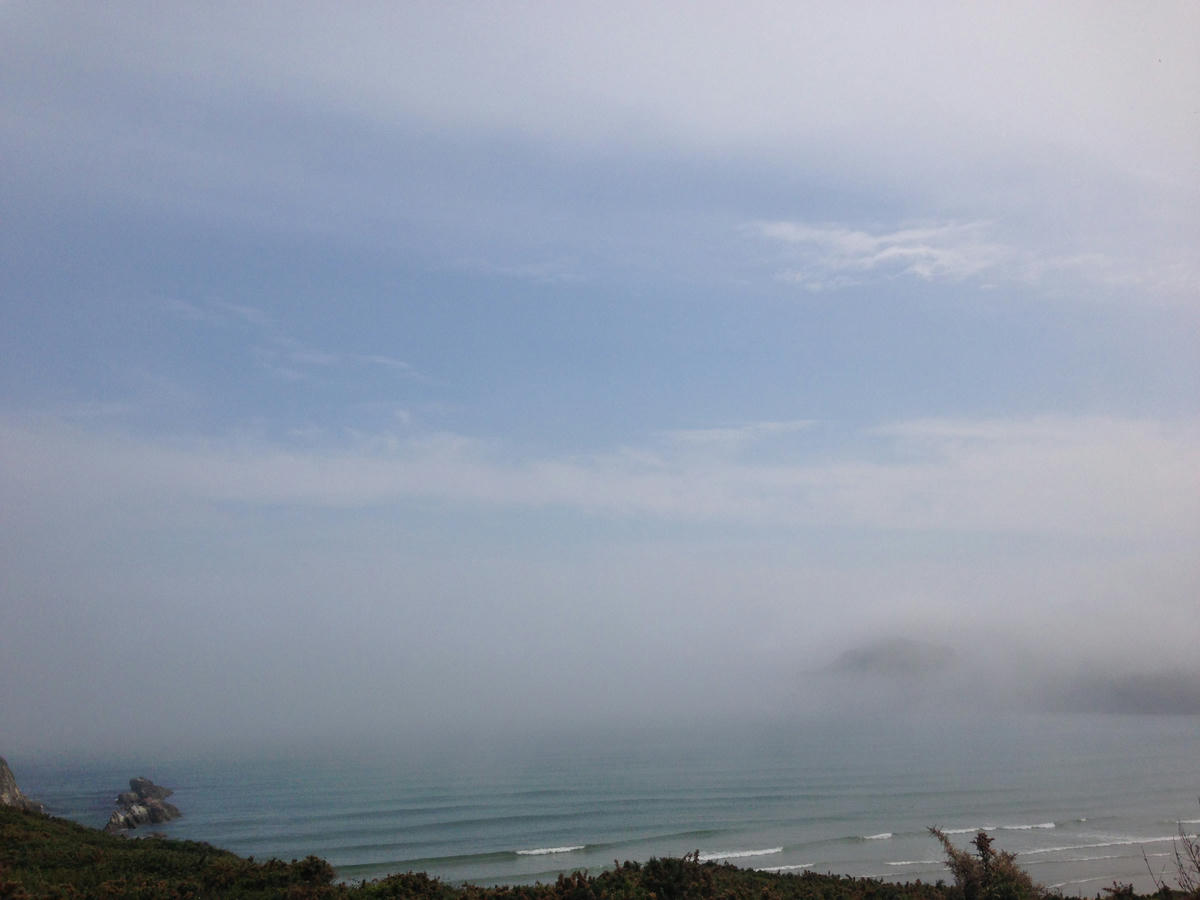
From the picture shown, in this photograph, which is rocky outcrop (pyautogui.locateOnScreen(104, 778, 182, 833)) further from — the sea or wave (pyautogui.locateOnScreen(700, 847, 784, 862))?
wave (pyautogui.locateOnScreen(700, 847, 784, 862))

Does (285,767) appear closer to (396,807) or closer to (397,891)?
(396,807)

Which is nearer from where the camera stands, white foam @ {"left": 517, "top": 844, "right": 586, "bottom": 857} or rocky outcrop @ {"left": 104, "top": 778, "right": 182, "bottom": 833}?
white foam @ {"left": 517, "top": 844, "right": 586, "bottom": 857}

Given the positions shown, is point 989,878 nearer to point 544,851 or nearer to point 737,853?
point 737,853

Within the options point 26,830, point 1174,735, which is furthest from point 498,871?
point 1174,735

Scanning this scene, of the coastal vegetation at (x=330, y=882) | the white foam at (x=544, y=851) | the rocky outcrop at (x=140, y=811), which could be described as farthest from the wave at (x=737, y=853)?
the rocky outcrop at (x=140, y=811)

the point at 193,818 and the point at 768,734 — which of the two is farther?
the point at 768,734

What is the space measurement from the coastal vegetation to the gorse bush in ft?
0.07

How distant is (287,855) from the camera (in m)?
39.9

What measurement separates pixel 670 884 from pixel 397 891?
514cm

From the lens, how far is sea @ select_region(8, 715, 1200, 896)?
37.3 meters

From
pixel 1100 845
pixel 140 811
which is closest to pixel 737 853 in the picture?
pixel 1100 845

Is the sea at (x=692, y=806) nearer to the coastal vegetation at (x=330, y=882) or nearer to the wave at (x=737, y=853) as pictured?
the wave at (x=737, y=853)

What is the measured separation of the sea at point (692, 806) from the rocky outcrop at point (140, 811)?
147 cm

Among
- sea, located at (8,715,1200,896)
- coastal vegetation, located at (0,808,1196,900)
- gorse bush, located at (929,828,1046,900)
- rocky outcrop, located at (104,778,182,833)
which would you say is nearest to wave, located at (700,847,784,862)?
sea, located at (8,715,1200,896)
